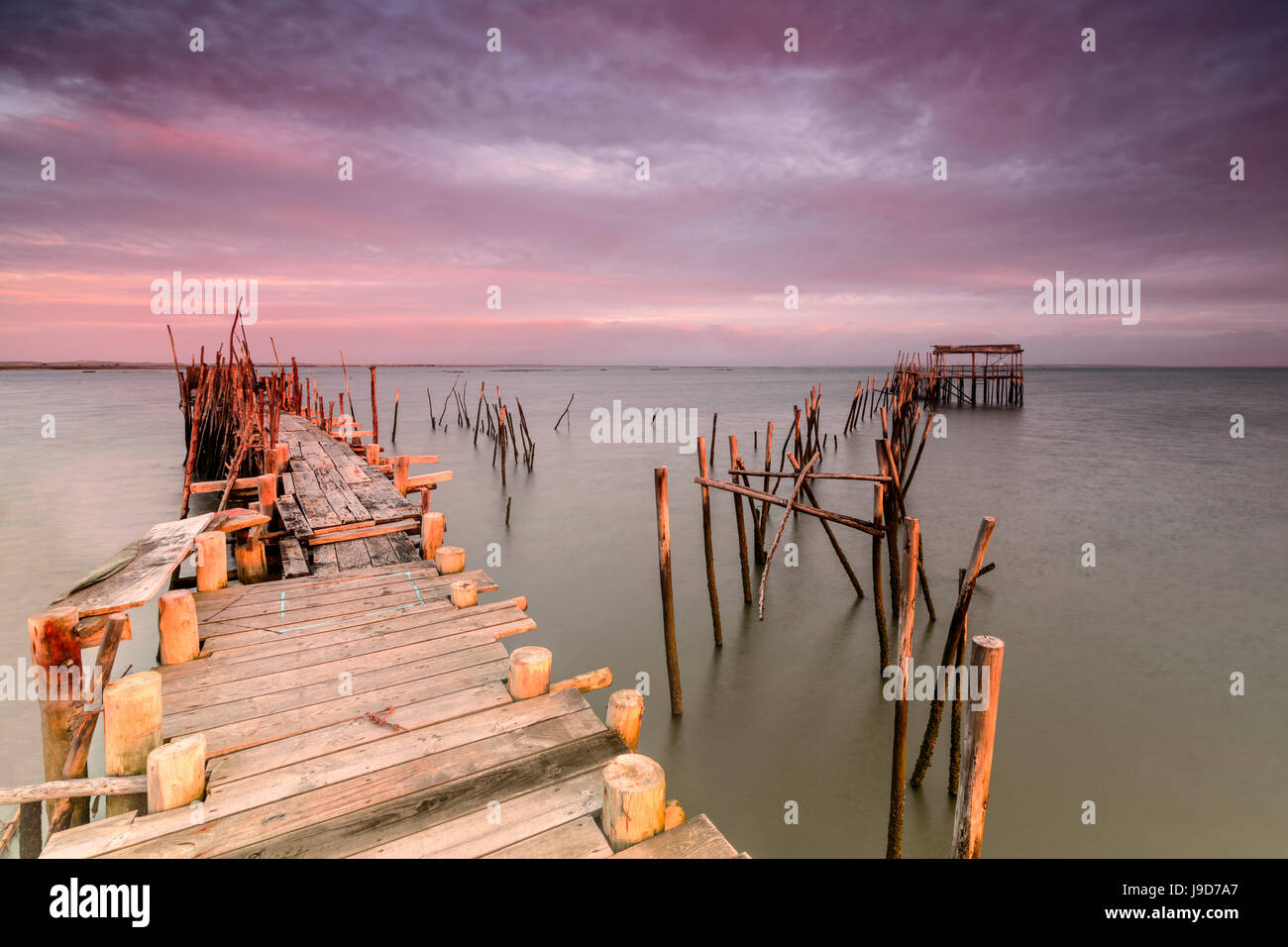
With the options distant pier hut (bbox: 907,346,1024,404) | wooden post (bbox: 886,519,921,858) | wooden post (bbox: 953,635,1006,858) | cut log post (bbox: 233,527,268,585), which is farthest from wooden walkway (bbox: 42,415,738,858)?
distant pier hut (bbox: 907,346,1024,404)

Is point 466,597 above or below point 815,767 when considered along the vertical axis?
above

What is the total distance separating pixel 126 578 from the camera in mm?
3885

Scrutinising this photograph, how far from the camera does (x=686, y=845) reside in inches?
92.4

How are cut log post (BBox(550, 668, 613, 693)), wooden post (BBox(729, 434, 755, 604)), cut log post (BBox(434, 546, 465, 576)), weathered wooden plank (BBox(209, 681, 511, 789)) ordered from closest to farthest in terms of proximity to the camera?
weathered wooden plank (BBox(209, 681, 511, 789)) → cut log post (BBox(550, 668, 613, 693)) → cut log post (BBox(434, 546, 465, 576)) → wooden post (BBox(729, 434, 755, 604))

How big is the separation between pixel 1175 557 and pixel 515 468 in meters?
15.1

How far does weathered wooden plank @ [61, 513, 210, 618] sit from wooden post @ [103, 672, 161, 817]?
86cm

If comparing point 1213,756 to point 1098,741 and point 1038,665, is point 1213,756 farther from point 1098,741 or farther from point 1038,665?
point 1038,665

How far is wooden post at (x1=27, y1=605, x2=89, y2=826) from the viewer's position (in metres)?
3.26

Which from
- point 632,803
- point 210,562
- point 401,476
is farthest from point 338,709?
point 401,476

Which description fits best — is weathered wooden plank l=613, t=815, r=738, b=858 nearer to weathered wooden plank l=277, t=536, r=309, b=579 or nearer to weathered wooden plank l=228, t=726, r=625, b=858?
weathered wooden plank l=228, t=726, r=625, b=858

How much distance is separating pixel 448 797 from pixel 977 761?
7.79ft
